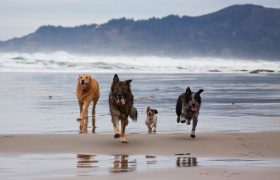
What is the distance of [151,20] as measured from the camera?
14500 cm

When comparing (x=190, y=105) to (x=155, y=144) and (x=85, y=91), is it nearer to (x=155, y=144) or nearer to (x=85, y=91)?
(x=155, y=144)

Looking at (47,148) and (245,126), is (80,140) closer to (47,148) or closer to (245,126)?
(47,148)

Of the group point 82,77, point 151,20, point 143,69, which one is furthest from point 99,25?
point 82,77

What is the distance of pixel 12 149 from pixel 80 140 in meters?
1.28

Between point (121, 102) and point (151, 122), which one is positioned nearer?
point (121, 102)

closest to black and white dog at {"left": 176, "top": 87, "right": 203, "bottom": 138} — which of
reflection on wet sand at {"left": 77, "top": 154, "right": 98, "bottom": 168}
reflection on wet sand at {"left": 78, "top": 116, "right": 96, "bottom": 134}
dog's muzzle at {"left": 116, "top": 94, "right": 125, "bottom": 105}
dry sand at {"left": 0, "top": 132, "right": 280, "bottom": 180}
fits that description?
dry sand at {"left": 0, "top": 132, "right": 280, "bottom": 180}

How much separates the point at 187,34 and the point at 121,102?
5158 inches

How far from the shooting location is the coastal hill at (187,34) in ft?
400

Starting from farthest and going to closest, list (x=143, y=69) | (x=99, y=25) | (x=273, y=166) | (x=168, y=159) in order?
(x=99, y=25) < (x=143, y=69) < (x=168, y=159) < (x=273, y=166)

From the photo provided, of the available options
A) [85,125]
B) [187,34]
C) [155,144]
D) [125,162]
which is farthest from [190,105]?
[187,34]

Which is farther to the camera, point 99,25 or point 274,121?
point 99,25

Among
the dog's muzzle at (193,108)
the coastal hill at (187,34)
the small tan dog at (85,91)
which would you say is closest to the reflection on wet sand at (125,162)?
the dog's muzzle at (193,108)

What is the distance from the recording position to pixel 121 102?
10156 mm

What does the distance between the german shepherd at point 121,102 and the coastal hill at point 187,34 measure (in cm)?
10455
